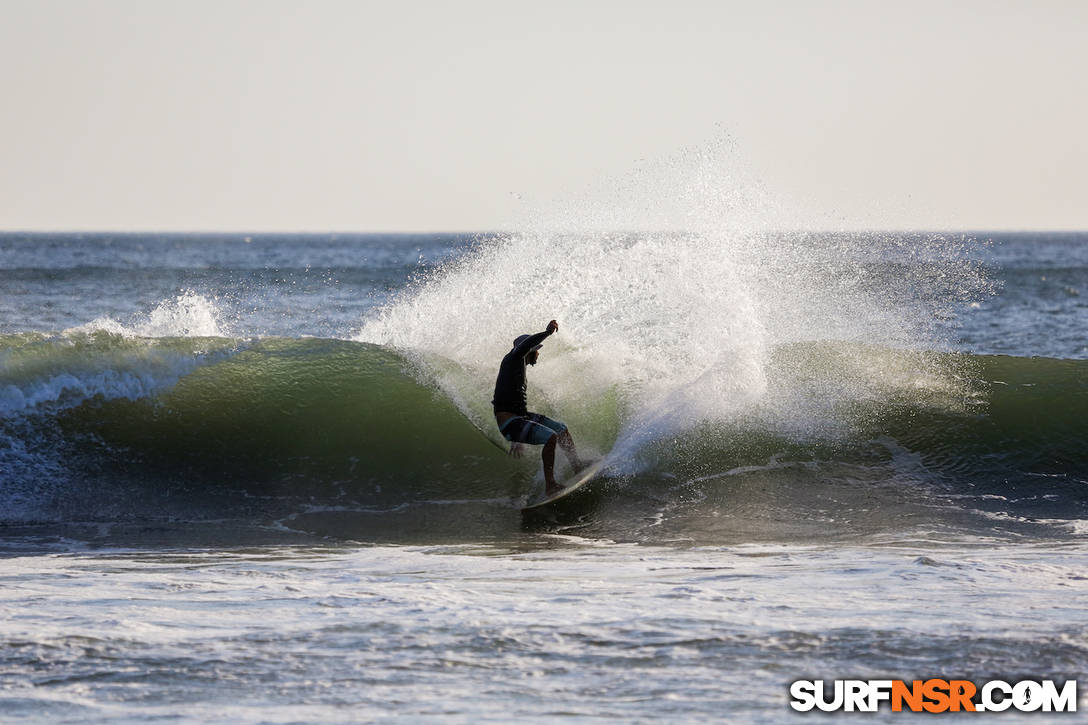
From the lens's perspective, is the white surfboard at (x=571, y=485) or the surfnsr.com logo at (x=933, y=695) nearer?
the surfnsr.com logo at (x=933, y=695)

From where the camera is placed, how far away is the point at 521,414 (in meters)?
9.78

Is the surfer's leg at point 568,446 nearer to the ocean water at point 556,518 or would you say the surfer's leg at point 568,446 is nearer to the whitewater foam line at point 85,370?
the ocean water at point 556,518

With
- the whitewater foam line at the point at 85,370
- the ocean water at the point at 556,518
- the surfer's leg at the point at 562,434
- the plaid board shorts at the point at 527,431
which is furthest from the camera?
the whitewater foam line at the point at 85,370

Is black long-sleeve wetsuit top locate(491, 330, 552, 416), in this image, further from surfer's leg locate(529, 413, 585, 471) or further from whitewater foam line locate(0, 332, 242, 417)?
whitewater foam line locate(0, 332, 242, 417)

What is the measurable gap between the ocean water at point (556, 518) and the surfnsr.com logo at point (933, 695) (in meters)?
0.11

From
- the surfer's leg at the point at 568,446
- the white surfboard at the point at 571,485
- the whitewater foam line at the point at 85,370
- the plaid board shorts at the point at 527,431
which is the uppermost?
the whitewater foam line at the point at 85,370

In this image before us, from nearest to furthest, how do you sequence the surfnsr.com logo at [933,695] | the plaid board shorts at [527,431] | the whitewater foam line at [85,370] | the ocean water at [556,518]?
the surfnsr.com logo at [933,695] < the ocean water at [556,518] < the plaid board shorts at [527,431] < the whitewater foam line at [85,370]

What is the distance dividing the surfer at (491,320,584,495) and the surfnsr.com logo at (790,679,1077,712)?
15.8 feet

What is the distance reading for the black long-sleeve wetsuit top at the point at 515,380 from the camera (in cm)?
977

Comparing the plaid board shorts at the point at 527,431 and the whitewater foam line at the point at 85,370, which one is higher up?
the whitewater foam line at the point at 85,370

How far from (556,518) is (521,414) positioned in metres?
0.93

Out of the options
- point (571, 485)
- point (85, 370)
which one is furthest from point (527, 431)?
point (85, 370)

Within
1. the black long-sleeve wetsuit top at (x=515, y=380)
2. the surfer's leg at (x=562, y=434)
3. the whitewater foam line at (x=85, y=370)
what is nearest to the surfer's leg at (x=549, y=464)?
the surfer's leg at (x=562, y=434)

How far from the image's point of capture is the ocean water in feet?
17.3
